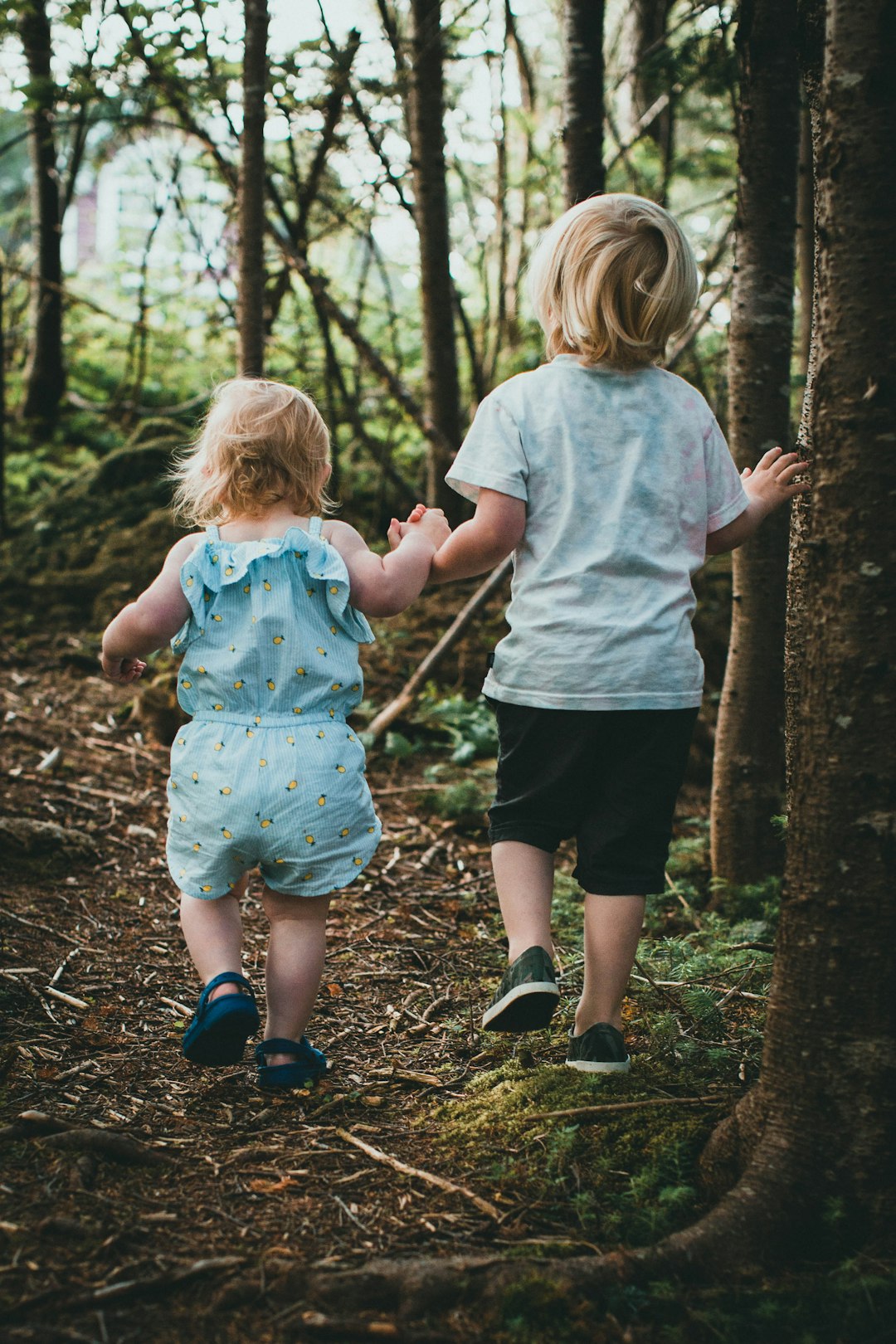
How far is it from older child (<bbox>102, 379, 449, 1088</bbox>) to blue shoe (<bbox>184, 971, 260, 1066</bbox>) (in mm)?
26

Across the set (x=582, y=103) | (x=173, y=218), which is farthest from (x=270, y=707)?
(x=173, y=218)

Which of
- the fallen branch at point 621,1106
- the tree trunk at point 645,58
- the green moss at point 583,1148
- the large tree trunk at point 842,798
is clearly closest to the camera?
the large tree trunk at point 842,798

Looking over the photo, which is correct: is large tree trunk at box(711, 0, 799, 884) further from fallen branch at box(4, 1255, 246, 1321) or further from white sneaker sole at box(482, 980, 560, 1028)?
fallen branch at box(4, 1255, 246, 1321)

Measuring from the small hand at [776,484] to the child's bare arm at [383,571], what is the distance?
31.9 inches

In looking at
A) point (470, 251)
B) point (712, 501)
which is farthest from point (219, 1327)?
point (470, 251)

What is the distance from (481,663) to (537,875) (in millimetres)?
3770

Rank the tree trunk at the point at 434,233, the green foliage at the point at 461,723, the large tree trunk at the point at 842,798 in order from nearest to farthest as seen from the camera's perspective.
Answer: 1. the large tree trunk at the point at 842,798
2. the green foliage at the point at 461,723
3. the tree trunk at the point at 434,233

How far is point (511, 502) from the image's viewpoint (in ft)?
8.23

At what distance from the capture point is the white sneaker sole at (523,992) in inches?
90.7

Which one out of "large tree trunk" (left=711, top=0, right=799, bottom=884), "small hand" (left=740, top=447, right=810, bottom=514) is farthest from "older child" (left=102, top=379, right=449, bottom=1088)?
"large tree trunk" (left=711, top=0, right=799, bottom=884)

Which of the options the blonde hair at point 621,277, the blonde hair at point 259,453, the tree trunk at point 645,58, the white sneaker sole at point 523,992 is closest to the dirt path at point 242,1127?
the white sneaker sole at point 523,992

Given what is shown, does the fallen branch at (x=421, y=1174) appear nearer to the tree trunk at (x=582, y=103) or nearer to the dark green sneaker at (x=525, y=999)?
the dark green sneaker at (x=525, y=999)

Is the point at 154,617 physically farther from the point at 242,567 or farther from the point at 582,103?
the point at 582,103

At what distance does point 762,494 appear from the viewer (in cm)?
270
